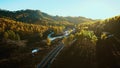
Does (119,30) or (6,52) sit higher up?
(119,30)

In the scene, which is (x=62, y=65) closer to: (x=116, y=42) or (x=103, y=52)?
(x=103, y=52)

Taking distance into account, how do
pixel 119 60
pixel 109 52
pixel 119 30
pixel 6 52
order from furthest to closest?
pixel 119 30, pixel 6 52, pixel 109 52, pixel 119 60

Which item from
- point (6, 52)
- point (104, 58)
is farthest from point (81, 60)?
point (6, 52)

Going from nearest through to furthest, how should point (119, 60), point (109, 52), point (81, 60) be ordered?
point (119, 60) → point (81, 60) → point (109, 52)

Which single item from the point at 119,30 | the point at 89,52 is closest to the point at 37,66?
the point at 89,52

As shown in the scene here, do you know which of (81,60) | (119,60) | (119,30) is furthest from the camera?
(119,30)

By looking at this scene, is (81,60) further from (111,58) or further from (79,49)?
(79,49)

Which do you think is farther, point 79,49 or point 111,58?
point 79,49

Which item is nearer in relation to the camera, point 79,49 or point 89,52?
point 89,52

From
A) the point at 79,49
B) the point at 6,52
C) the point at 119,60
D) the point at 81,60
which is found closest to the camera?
the point at 119,60
